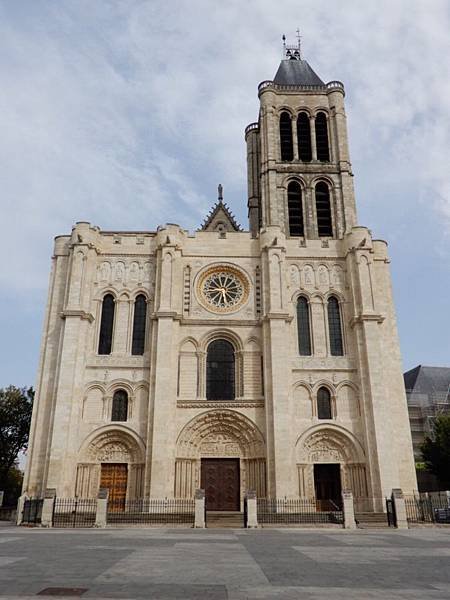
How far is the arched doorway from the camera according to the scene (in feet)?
75.5

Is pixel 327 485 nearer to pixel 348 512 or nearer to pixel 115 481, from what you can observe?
pixel 348 512

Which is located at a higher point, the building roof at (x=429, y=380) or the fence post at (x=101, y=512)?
the building roof at (x=429, y=380)

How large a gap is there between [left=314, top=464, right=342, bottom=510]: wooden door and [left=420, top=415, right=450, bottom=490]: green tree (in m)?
10.8

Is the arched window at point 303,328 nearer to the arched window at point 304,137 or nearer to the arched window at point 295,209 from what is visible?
the arched window at point 295,209

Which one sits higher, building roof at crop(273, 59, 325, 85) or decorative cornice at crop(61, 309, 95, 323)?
building roof at crop(273, 59, 325, 85)

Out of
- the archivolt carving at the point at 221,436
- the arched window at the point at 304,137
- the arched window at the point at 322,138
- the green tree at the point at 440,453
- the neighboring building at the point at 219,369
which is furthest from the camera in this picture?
the arched window at the point at 304,137

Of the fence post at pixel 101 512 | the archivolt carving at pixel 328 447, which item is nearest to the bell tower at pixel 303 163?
the archivolt carving at pixel 328 447

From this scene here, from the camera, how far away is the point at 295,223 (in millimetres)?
31422

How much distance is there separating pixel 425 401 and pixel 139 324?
2631 cm

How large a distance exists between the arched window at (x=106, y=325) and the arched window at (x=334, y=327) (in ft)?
37.8

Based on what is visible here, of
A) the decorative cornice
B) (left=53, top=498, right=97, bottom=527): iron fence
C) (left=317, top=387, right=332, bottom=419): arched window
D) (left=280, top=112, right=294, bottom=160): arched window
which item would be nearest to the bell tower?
(left=280, top=112, right=294, bottom=160): arched window

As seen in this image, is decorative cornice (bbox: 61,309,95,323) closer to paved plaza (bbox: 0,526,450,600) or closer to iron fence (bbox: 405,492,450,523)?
paved plaza (bbox: 0,526,450,600)

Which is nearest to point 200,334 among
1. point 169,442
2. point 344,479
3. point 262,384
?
point 262,384

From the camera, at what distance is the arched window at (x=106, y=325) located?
25.2 m
